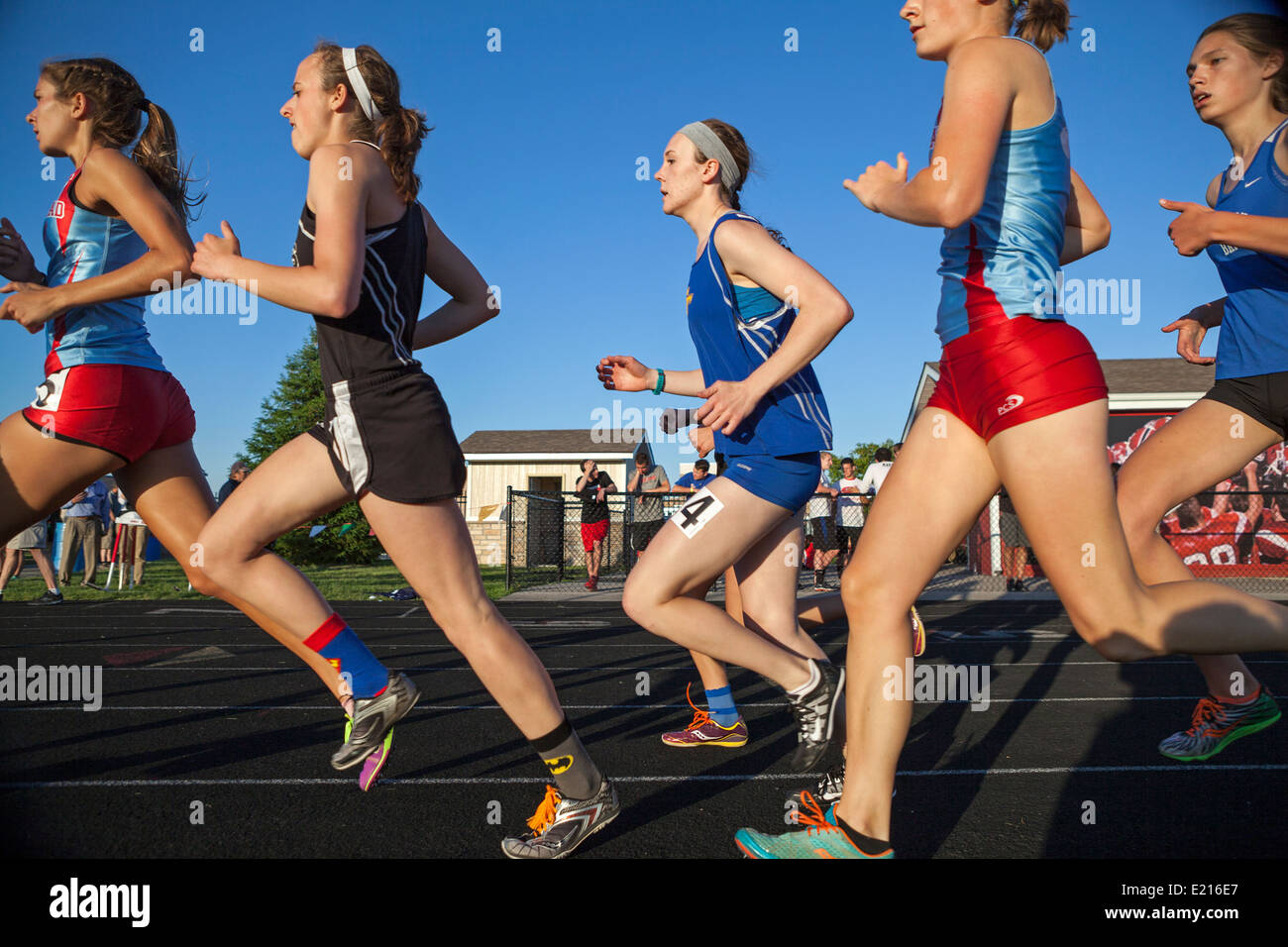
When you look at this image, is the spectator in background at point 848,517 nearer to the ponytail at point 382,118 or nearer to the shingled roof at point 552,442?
the ponytail at point 382,118

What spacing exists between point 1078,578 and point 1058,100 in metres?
1.19

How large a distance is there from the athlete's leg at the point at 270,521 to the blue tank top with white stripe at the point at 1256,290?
10.0 ft

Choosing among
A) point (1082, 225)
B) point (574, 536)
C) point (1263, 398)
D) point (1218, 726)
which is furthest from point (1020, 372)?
point (574, 536)

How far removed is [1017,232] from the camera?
216cm

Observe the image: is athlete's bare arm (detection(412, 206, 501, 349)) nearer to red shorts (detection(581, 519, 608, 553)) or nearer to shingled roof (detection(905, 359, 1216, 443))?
red shorts (detection(581, 519, 608, 553))

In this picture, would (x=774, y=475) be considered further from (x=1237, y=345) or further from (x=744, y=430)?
(x=1237, y=345)

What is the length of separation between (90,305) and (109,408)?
371 mm

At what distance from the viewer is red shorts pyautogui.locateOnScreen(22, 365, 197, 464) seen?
282cm

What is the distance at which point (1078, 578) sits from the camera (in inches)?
81.3

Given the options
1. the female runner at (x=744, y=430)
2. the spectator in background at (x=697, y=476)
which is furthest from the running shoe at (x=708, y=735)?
the spectator in background at (x=697, y=476)

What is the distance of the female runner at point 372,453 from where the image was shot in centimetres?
235
